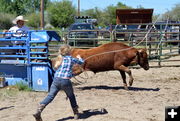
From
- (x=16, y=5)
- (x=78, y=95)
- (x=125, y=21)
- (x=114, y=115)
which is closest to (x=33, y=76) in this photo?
(x=78, y=95)

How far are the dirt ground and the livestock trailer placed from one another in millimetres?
481

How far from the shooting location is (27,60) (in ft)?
29.6

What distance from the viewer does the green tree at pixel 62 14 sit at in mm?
59406

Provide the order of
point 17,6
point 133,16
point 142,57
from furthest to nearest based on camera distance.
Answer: point 17,6
point 133,16
point 142,57

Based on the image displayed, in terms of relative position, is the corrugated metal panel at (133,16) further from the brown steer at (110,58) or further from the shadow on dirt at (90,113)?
the shadow on dirt at (90,113)

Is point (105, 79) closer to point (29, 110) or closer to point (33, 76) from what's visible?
point (33, 76)

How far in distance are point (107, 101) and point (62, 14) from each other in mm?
54132

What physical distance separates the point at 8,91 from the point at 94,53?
2413 millimetres

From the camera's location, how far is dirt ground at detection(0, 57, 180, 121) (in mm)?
6203

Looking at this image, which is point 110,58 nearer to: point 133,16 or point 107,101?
point 107,101

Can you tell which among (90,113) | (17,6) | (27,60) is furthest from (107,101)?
(17,6)

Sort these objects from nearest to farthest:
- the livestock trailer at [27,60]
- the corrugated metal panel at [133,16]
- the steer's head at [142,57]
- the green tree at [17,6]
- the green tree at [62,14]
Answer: the livestock trailer at [27,60] → the steer's head at [142,57] → the corrugated metal panel at [133,16] → the green tree at [62,14] → the green tree at [17,6]

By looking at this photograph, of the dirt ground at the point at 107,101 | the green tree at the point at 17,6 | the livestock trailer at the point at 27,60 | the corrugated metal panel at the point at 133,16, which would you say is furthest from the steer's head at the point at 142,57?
the green tree at the point at 17,6

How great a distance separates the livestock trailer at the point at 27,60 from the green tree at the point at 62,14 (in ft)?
163
